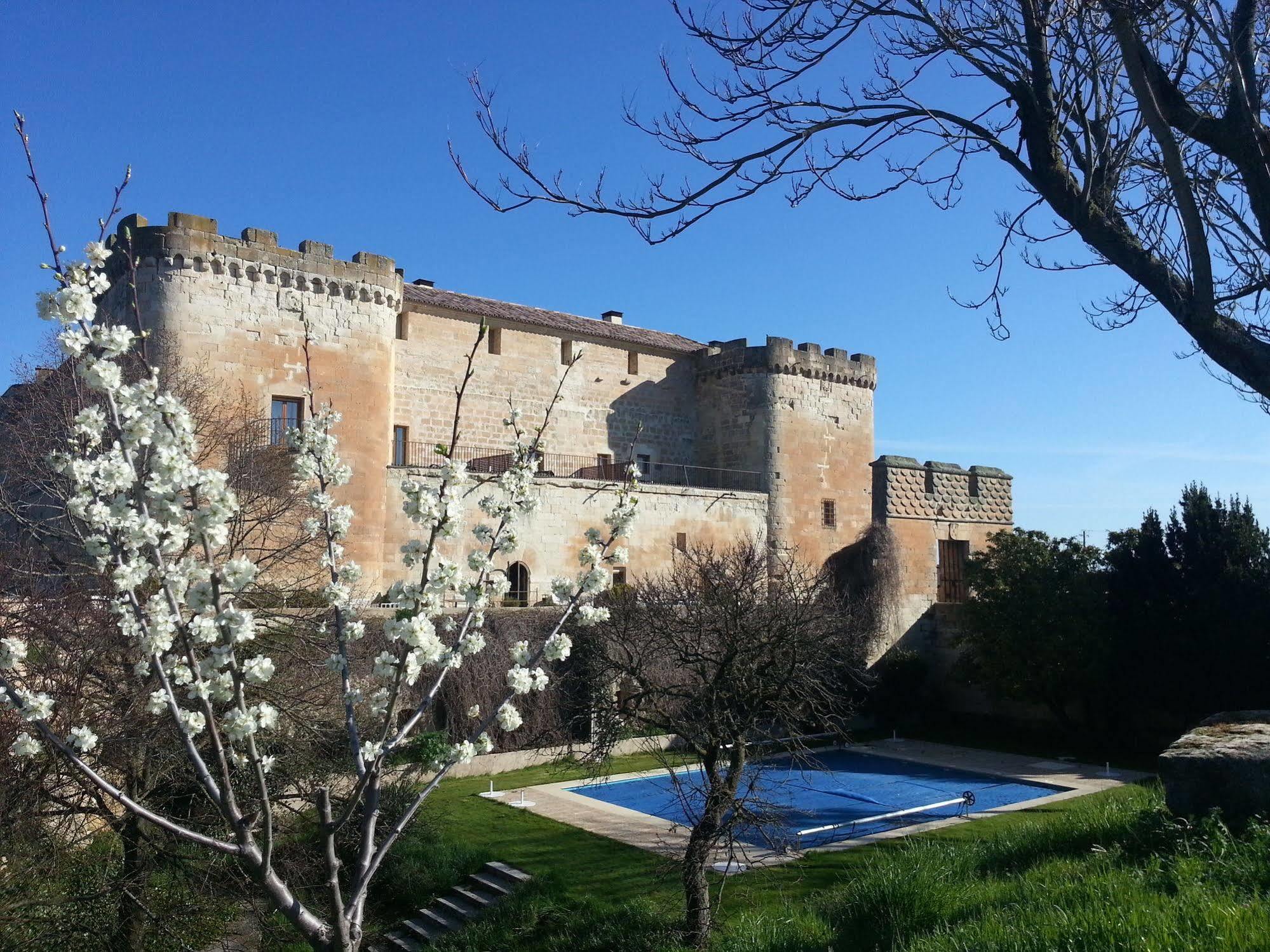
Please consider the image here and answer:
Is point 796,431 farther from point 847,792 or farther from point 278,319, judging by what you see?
point 278,319

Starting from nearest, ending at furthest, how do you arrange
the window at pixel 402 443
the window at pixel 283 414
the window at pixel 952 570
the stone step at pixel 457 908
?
the stone step at pixel 457 908 < the window at pixel 283 414 < the window at pixel 402 443 < the window at pixel 952 570

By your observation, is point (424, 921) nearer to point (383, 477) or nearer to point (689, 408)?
point (383, 477)

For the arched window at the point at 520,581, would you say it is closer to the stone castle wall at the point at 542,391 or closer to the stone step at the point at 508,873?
the stone castle wall at the point at 542,391

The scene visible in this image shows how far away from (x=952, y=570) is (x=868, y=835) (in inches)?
640

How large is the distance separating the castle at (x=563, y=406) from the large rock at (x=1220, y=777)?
1474cm

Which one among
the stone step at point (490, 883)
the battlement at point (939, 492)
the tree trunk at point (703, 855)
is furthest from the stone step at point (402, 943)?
the battlement at point (939, 492)

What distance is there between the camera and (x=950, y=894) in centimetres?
689

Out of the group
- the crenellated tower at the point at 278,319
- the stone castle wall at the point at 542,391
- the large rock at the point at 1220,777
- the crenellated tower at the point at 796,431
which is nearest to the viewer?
the large rock at the point at 1220,777

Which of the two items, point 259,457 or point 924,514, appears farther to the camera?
point 924,514

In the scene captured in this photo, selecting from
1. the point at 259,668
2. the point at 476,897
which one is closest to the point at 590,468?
the point at 476,897

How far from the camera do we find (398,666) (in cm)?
492

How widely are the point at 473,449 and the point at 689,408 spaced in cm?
839

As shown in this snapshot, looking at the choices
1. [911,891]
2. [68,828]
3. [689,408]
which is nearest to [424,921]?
[68,828]

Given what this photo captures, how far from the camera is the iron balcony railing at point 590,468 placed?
2566 centimetres
